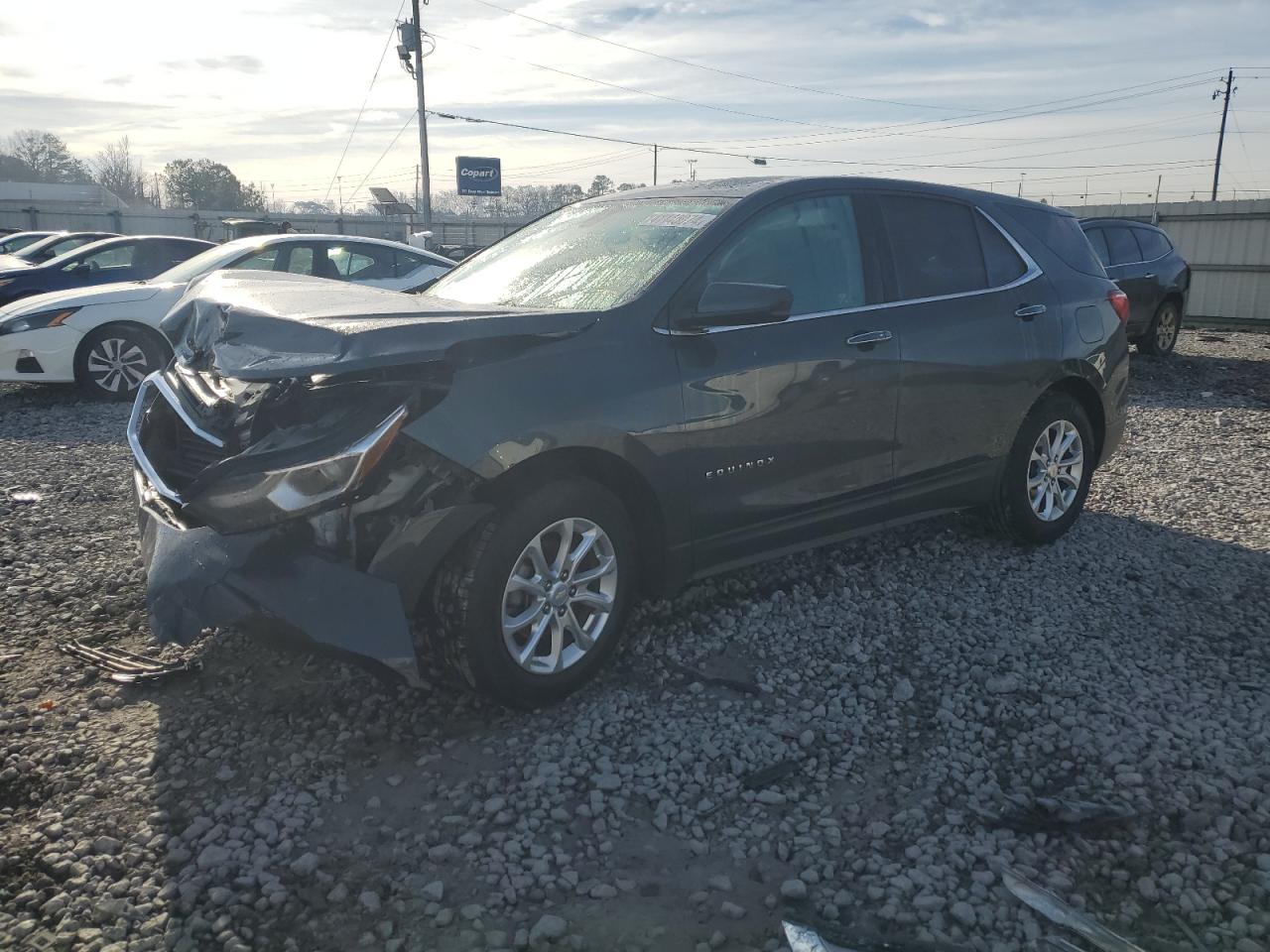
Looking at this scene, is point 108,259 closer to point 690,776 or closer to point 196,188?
point 690,776

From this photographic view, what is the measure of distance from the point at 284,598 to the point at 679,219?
2.19m

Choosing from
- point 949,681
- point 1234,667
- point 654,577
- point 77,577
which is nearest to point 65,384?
point 77,577

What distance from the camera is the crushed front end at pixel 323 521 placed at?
312 centimetres

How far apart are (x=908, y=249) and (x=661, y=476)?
185 cm

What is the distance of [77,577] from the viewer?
4.77 metres

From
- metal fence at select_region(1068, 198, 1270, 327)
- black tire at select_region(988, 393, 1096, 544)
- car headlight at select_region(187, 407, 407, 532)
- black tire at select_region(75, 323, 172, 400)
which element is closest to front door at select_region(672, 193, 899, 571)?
black tire at select_region(988, 393, 1096, 544)

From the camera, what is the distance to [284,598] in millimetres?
3125

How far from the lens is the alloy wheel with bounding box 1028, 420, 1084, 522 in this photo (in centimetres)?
538

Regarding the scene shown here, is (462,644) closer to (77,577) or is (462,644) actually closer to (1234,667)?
(77,577)

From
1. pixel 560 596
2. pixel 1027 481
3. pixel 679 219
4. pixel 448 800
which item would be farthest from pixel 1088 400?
pixel 448 800

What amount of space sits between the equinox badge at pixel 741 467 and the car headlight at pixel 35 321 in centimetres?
777

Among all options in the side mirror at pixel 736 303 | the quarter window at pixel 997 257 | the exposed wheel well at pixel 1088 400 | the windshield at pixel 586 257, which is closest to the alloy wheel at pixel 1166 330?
the exposed wheel well at pixel 1088 400

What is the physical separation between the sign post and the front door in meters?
46.6

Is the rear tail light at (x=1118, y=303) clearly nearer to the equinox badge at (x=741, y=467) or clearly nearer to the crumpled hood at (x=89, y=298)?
the equinox badge at (x=741, y=467)
